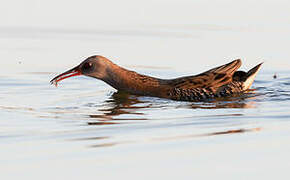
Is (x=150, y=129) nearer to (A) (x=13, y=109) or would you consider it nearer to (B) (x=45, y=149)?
(B) (x=45, y=149)

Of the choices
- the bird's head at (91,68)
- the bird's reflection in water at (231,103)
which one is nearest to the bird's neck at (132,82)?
the bird's head at (91,68)

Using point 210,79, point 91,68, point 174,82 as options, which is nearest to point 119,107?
point 174,82

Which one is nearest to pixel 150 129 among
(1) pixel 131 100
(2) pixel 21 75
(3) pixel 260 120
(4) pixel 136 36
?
(3) pixel 260 120

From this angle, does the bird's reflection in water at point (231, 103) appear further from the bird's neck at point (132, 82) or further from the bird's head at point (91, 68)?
the bird's head at point (91, 68)

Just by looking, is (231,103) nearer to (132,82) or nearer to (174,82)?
(174,82)

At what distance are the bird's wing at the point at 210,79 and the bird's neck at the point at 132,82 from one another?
33cm

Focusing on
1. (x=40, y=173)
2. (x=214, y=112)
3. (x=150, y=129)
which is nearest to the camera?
(x=40, y=173)

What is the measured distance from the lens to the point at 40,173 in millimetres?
7566

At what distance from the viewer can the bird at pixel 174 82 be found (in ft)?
47.1

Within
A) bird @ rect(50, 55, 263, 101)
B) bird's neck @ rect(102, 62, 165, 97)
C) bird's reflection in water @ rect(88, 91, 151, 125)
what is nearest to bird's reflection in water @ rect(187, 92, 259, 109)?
bird @ rect(50, 55, 263, 101)

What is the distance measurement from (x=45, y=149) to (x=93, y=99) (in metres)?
5.41

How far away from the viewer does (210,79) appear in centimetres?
1477

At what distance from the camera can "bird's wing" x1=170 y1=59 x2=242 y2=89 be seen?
571 inches

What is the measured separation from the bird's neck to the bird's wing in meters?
0.33
